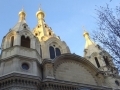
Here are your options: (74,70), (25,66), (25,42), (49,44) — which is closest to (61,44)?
(49,44)

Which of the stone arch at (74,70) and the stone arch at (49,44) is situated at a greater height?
the stone arch at (49,44)

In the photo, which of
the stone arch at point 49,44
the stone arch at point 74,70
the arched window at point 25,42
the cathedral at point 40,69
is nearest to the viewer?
the cathedral at point 40,69

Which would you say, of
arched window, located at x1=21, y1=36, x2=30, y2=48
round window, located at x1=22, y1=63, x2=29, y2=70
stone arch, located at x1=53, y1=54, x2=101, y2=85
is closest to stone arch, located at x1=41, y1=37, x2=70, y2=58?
arched window, located at x1=21, y1=36, x2=30, y2=48

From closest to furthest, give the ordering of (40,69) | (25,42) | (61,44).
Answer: (40,69) < (25,42) < (61,44)

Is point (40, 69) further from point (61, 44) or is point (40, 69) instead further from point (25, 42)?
point (61, 44)

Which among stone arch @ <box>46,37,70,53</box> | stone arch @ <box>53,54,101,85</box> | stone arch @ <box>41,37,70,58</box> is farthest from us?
stone arch @ <box>46,37,70,53</box>

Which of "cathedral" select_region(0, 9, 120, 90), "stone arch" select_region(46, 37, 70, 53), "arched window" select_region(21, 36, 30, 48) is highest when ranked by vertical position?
"stone arch" select_region(46, 37, 70, 53)

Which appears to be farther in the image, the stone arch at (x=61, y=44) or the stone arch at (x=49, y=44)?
the stone arch at (x=61, y=44)

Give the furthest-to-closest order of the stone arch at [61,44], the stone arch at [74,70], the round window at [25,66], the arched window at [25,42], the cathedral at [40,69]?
the stone arch at [61,44] < the arched window at [25,42] < the stone arch at [74,70] < the round window at [25,66] < the cathedral at [40,69]

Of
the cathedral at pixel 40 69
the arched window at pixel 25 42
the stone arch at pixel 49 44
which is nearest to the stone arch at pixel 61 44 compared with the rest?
the stone arch at pixel 49 44

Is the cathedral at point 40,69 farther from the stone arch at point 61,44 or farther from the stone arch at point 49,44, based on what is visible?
the stone arch at point 61,44

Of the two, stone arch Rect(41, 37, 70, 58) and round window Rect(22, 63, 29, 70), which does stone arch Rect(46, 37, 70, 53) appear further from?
round window Rect(22, 63, 29, 70)

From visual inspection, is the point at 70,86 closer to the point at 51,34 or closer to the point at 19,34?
the point at 19,34

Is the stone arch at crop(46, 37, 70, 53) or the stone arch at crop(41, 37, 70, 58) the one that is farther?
the stone arch at crop(46, 37, 70, 53)
